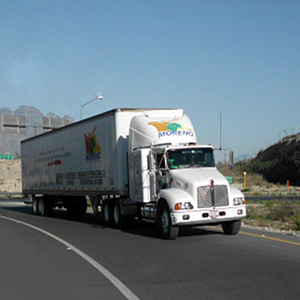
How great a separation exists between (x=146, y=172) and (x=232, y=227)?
10.5 ft

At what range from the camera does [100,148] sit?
A: 65.7ft

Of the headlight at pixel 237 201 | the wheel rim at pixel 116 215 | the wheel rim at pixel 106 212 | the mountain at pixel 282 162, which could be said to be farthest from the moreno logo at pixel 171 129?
the mountain at pixel 282 162

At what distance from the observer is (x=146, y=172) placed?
16594mm

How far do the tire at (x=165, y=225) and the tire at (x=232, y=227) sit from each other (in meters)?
1.78

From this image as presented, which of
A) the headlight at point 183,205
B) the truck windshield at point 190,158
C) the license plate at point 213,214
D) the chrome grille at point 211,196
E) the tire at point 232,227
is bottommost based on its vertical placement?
the tire at point 232,227

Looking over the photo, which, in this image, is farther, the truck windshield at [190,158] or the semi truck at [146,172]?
the truck windshield at [190,158]

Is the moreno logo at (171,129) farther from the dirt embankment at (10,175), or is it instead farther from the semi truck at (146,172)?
the dirt embankment at (10,175)

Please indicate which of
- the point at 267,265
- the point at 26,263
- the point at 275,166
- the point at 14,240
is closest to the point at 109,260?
the point at 26,263

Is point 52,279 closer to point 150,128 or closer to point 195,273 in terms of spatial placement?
point 195,273

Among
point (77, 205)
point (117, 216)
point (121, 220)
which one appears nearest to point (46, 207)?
point (77, 205)

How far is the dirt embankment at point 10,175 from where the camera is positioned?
3969 inches

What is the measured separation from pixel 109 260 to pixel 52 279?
2186mm

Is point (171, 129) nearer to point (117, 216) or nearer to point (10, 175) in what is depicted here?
point (117, 216)

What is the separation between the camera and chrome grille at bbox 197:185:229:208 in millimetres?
14391
